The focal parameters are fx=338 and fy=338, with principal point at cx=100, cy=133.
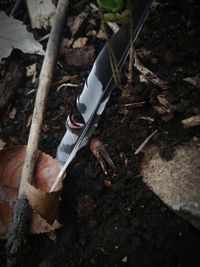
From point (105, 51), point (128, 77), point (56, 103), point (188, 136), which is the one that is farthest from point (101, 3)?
point (188, 136)

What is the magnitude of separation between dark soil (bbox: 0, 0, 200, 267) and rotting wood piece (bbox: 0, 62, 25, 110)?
4cm

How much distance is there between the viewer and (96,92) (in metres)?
1.59

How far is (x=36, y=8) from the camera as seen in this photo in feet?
6.44

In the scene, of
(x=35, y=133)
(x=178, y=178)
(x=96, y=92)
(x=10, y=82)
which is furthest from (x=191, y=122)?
(x=10, y=82)

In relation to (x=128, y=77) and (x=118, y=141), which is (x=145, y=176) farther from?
(x=128, y=77)

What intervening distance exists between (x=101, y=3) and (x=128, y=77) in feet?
1.40

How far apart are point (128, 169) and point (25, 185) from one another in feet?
1.50

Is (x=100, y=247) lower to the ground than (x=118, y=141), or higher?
lower

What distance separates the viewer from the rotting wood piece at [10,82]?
179cm

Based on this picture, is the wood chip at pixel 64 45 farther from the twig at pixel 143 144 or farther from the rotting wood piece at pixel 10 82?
the twig at pixel 143 144

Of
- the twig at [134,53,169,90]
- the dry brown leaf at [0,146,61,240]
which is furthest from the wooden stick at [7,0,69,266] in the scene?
the twig at [134,53,169,90]

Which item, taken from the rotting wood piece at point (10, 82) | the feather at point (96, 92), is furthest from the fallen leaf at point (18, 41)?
the feather at point (96, 92)

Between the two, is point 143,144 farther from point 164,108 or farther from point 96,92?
point 96,92

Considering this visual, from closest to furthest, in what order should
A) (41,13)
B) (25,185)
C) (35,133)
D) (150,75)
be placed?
(25,185), (35,133), (150,75), (41,13)
